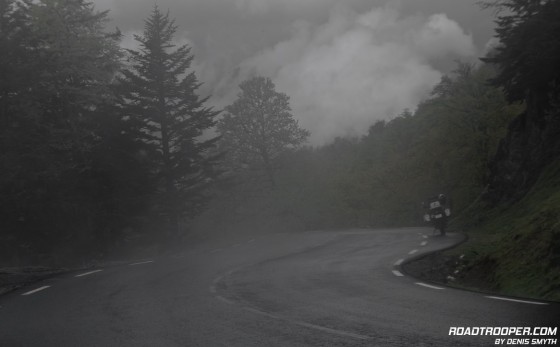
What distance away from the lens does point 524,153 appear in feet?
76.2

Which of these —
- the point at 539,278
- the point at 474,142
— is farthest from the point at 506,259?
the point at 474,142

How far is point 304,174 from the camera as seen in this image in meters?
50.5

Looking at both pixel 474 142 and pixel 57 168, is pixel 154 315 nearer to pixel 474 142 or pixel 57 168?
pixel 57 168

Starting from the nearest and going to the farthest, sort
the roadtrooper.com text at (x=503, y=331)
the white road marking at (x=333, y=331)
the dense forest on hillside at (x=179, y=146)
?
the roadtrooper.com text at (x=503, y=331)
the white road marking at (x=333, y=331)
the dense forest on hillside at (x=179, y=146)

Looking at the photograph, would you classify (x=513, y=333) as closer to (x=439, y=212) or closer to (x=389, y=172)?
(x=439, y=212)

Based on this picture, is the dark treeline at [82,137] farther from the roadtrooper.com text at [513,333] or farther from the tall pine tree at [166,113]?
the roadtrooper.com text at [513,333]

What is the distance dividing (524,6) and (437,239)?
36.2 ft

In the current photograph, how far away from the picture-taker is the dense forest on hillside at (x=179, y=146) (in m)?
23.2

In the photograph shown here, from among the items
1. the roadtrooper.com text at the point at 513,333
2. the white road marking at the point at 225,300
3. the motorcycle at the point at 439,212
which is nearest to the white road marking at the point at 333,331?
the roadtrooper.com text at the point at 513,333

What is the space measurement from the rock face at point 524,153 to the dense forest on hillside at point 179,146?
0.08 m

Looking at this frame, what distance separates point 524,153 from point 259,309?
18.3 m

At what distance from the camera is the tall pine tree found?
34.1m

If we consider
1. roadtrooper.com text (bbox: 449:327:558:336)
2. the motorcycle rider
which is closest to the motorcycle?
the motorcycle rider

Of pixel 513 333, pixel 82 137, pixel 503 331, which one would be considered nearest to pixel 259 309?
pixel 503 331
